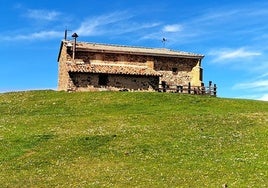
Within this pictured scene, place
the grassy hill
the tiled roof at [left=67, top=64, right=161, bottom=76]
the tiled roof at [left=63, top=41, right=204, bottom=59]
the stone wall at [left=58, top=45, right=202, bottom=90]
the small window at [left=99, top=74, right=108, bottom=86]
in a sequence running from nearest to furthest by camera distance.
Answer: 1. the grassy hill
2. the tiled roof at [left=67, top=64, right=161, bottom=76]
3. the stone wall at [left=58, top=45, right=202, bottom=90]
4. the small window at [left=99, top=74, right=108, bottom=86]
5. the tiled roof at [left=63, top=41, right=204, bottom=59]

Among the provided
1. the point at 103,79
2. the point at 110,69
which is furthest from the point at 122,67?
the point at 103,79

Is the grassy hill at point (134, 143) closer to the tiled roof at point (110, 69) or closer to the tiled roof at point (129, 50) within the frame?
the tiled roof at point (110, 69)

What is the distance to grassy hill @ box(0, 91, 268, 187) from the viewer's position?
2619 centimetres

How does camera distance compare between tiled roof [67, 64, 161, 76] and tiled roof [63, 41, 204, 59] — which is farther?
tiled roof [63, 41, 204, 59]

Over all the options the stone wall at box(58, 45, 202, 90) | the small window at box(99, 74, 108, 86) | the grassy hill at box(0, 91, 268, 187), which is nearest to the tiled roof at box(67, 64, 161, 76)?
the stone wall at box(58, 45, 202, 90)

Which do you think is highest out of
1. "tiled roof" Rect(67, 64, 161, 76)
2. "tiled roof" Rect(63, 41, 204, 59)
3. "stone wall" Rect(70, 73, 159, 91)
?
"tiled roof" Rect(63, 41, 204, 59)

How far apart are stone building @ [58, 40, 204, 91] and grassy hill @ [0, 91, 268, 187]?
12576 millimetres

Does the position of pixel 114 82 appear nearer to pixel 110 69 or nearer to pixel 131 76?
pixel 110 69

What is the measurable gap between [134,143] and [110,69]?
36.1m

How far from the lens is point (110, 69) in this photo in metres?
69.3

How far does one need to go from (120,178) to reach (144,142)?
8723 millimetres

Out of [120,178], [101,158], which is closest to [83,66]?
[101,158]

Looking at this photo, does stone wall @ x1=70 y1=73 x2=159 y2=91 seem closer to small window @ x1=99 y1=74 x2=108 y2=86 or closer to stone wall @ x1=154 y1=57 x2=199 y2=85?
small window @ x1=99 y1=74 x2=108 y2=86

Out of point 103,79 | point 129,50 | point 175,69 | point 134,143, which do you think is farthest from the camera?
point 175,69
